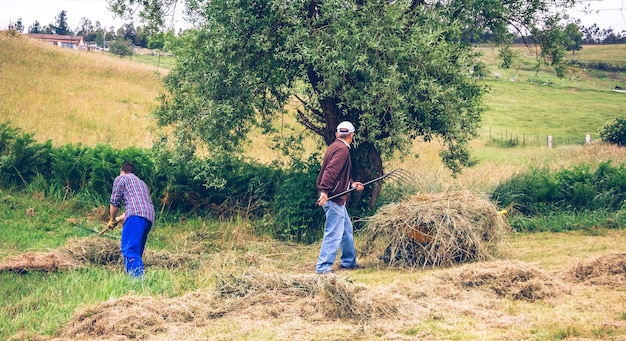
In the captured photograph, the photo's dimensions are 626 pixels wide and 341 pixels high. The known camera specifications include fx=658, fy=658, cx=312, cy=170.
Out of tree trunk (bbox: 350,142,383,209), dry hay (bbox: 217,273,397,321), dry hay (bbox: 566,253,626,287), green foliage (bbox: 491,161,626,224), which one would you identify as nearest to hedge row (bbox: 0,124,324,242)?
tree trunk (bbox: 350,142,383,209)

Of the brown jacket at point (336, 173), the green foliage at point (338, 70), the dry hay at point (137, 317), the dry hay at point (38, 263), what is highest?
the green foliage at point (338, 70)

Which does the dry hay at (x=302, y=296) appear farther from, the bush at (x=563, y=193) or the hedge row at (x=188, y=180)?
the bush at (x=563, y=193)

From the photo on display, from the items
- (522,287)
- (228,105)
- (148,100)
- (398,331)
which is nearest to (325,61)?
(228,105)

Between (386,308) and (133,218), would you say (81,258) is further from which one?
(386,308)

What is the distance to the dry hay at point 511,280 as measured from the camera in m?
7.63

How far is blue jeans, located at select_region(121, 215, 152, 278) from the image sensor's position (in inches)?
361

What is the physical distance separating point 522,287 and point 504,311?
80 centimetres

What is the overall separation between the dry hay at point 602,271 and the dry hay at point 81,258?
225 inches

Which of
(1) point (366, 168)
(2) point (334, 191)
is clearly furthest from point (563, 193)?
(2) point (334, 191)

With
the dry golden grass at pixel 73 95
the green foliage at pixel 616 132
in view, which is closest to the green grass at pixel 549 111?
the green foliage at pixel 616 132

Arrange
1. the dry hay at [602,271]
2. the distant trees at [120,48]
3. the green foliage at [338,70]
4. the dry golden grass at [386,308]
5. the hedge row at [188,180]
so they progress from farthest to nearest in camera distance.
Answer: the distant trees at [120,48]
the hedge row at [188,180]
the green foliage at [338,70]
the dry hay at [602,271]
the dry golden grass at [386,308]

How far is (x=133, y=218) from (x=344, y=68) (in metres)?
4.51

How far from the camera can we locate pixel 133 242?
9.25m

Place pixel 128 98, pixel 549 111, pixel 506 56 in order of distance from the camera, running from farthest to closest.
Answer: pixel 549 111, pixel 128 98, pixel 506 56
